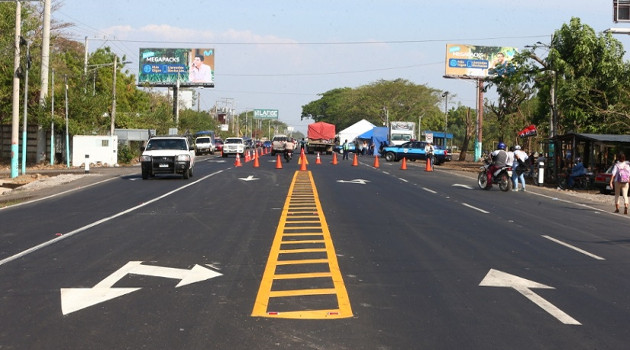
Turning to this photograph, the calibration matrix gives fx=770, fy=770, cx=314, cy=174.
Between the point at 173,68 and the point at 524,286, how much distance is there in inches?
3294

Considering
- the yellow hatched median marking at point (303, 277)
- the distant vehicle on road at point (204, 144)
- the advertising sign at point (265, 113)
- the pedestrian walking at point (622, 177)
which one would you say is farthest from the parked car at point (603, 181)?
the advertising sign at point (265, 113)

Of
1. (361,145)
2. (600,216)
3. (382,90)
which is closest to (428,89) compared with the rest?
(382,90)

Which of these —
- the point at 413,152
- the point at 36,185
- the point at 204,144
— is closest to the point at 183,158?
the point at 36,185

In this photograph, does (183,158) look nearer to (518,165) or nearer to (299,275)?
(518,165)

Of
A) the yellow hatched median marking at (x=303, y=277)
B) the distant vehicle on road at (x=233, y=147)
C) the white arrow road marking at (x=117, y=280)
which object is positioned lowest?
the white arrow road marking at (x=117, y=280)

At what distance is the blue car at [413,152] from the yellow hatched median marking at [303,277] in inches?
1662

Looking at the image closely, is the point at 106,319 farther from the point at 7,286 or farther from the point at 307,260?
the point at 307,260

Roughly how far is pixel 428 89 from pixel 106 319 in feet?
374

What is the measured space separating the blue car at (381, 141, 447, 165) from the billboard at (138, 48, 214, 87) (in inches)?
1341

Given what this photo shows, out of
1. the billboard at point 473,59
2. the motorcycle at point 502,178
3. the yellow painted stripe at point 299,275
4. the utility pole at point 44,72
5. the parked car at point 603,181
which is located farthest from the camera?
the billboard at point 473,59

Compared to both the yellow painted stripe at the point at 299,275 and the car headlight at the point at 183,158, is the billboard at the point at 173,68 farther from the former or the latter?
the yellow painted stripe at the point at 299,275

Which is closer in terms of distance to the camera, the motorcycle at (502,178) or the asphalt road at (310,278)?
the asphalt road at (310,278)

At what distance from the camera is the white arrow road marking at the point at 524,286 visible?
776 centimetres

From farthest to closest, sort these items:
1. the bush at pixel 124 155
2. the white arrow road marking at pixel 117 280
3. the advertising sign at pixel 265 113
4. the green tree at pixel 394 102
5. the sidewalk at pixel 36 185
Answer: the advertising sign at pixel 265 113 → the green tree at pixel 394 102 → the bush at pixel 124 155 → the sidewalk at pixel 36 185 → the white arrow road marking at pixel 117 280
